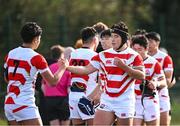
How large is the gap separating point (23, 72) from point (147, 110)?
3.43 meters

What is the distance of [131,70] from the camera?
43.4ft

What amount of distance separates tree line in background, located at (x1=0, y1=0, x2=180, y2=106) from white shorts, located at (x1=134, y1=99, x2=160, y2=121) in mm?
8563

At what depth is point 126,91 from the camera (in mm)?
13484

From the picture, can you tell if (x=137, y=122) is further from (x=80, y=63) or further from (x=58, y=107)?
(x=58, y=107)

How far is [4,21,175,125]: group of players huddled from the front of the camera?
1291cm

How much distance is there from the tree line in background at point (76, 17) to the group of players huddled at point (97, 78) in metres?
8.48

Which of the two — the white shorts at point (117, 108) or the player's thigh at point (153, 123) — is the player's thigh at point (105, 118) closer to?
the white shorts at point (117, 108)

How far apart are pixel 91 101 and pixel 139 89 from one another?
3.17 ft

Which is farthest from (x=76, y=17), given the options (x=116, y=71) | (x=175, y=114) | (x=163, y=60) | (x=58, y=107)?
(x=116, y=71)

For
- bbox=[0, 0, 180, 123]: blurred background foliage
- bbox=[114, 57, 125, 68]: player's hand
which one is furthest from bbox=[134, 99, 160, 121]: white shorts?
bbox=[0, 0, 180, 123]: blurred background foliage

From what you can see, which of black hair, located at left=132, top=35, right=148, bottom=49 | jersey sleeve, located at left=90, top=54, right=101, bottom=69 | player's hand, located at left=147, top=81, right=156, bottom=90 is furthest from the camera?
black hair, located at left=132, top=35, right=148, bottom=49

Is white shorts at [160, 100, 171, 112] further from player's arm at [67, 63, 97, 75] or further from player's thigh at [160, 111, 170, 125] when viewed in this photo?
player's arm at [67, 63, 97, 75]

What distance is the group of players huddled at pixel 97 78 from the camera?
12914 mm

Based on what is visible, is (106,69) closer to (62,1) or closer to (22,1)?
(22,1)
